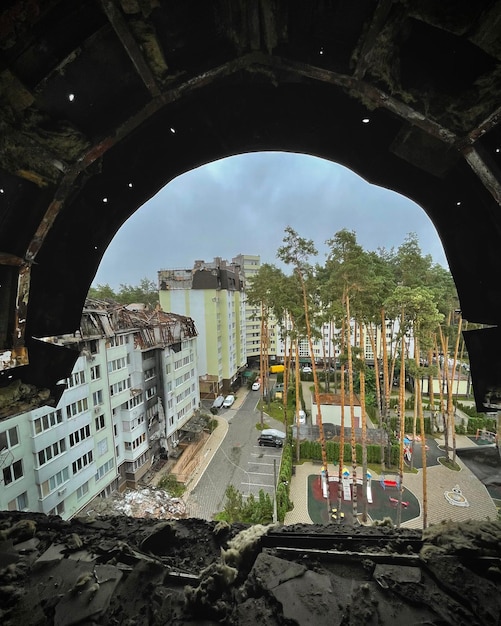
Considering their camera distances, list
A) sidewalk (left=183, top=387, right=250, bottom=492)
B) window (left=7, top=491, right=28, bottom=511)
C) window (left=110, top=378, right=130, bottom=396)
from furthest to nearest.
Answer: sidewalk (left=183, top=387, right=250, bottom=492) < window (left=110, top=378, right=130, bottom=396) < window (left=7, top=491, right=28, bottom=511)

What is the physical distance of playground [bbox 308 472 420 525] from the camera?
13.8 metres

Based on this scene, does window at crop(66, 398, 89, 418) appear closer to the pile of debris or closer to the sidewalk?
the pile of debris

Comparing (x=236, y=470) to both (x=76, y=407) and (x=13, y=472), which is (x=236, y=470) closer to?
(x=76, y=407)

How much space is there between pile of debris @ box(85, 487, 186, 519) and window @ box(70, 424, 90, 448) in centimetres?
294

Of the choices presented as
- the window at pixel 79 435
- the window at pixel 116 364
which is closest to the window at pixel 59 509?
the window at pixel 79 435

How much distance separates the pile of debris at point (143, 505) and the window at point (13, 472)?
3859 mm

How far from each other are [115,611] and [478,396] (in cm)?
295

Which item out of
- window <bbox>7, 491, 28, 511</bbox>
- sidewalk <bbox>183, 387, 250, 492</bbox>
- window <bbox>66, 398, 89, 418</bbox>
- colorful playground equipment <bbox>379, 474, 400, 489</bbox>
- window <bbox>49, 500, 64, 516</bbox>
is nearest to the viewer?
window <bbox>7, 491, 28, 511</bbox>

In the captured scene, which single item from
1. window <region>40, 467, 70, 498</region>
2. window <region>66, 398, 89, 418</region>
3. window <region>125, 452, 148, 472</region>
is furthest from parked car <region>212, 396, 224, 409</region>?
window <region>40, 467, 70, 498</region>

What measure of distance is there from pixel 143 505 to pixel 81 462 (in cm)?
342

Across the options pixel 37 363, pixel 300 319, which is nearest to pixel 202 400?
pixel 300 319

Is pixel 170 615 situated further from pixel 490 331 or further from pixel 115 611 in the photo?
pixel 490 331

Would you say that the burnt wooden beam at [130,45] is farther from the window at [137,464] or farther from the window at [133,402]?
the window at [137,464]

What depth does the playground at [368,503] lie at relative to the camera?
1380 cm
